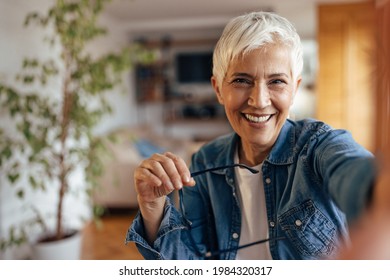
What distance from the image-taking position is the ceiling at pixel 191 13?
9.35 ft

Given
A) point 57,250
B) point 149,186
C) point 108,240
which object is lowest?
point 108,240

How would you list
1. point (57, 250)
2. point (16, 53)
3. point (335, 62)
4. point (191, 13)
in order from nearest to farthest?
1. point (57, 250)
2. point (16, 53)
3. point (335, 62)
4. point (191, 13)

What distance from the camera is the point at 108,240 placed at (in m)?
2.13

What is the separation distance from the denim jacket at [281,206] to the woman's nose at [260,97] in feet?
0.33

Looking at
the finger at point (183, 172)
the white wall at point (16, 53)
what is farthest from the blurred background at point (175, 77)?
the finger at point (183, 172)

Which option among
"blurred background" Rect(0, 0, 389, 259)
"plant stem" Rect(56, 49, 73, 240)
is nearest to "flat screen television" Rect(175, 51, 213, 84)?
"blurred background" Rect(0, 0, 389, 259)

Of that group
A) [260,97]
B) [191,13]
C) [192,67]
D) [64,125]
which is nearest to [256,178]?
[260,97]

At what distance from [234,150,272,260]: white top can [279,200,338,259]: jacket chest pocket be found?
0.06 metres

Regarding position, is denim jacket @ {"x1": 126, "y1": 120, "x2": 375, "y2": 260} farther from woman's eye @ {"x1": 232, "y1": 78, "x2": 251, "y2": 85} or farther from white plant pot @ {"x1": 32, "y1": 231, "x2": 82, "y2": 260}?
white plant pot @ {"x1": 32, "y1": 231, "x2": 82, "y2": 260}

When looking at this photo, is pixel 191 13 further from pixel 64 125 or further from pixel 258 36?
pixel 258 36

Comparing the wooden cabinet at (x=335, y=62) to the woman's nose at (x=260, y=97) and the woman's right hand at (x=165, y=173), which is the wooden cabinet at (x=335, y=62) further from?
the woman's right hand at (x=165, y=173)

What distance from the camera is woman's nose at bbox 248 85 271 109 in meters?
0.55

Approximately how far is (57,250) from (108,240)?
57cm

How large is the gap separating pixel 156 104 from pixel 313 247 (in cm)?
410
